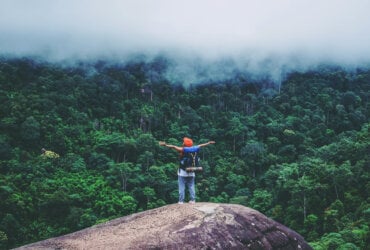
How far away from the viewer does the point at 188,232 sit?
8273 mm

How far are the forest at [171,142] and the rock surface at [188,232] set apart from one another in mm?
19724

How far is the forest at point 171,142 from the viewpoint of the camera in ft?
124

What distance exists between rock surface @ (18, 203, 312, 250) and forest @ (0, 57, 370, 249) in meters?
19.7

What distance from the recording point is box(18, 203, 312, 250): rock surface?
8023mm

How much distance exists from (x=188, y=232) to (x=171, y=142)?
54.0m

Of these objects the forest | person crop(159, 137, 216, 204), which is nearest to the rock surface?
person crop(159, 137, 216, 204)

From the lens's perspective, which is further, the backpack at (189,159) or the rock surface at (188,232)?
the backpack at (189,159)

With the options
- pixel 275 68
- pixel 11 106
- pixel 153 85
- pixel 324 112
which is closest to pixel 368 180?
pixel 324 112

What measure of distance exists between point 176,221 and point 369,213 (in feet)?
83.2

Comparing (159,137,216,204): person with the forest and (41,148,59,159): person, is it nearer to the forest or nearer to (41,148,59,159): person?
the forest

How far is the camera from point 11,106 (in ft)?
177

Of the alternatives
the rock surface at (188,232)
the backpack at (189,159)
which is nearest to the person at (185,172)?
the backpack at (189,159)

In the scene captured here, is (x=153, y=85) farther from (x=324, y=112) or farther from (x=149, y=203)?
(x=149, y=203)

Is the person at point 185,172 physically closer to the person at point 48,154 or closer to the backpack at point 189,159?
the backpack at point 189,159
